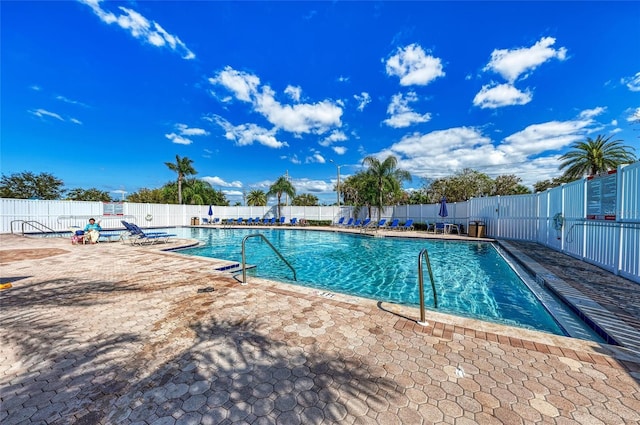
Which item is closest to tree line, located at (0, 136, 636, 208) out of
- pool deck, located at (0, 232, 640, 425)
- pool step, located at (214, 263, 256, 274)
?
pool step, located at (214, 263, 256, 274)

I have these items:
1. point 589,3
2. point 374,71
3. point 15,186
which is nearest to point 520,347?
point 589,3

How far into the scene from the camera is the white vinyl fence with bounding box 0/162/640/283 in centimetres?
467

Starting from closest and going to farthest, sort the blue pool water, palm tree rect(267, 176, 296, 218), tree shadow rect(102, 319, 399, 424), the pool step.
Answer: tree shadow rect(102, 319, 399, 424) < the blue pool water < the pool step < palm tree rect(267, 176, 296, 218)

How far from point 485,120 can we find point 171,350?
74.4 ft

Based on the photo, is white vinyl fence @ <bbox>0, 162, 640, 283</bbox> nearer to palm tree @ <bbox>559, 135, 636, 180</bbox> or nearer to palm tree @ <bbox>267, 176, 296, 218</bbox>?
palm tree @ <bbox>267, 176, 296, 218</bbox>

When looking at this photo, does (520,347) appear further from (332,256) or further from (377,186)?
(377,186)

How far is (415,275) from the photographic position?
21.2ft

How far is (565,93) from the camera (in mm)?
13359

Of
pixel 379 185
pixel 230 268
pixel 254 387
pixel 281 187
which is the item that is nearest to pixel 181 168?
pixel 281 187

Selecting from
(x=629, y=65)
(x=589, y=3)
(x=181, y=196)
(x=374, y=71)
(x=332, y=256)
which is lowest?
(x=332, y=256)

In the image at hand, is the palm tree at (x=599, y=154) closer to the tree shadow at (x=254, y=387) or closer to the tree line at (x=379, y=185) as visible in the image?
the tree line at (x=379, y=185)

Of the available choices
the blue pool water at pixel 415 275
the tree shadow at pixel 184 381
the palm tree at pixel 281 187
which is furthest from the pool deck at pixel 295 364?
the palm tree at pixel 281 187

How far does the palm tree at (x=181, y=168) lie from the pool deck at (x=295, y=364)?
2705cm

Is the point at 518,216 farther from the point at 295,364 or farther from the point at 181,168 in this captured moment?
the point at 181,168
